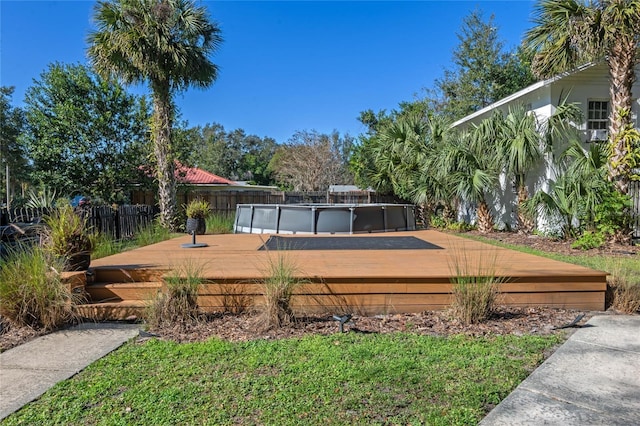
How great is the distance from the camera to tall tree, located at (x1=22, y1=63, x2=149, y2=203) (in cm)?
1429

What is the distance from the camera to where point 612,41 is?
8.64 metres

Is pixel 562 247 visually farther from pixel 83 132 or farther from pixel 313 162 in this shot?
pixel 313 162

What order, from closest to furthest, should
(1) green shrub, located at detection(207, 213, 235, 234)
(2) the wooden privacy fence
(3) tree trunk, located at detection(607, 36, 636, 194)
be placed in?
(2) the wooden privacy fence
(3) tree trunk, located at detection(607, 36, 636, 194)
(1) green shrub, located at detection(207, 213, 235, 234)

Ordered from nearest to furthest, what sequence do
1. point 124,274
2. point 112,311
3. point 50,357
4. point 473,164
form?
point 50,357 < point 112,311 < point 124,274 < point 473,164

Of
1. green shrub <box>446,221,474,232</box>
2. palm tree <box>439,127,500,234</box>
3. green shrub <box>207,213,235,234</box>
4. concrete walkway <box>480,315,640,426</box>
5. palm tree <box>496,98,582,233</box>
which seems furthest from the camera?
green shrub <box>446,221,474,232</box>

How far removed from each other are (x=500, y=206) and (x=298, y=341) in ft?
39.8

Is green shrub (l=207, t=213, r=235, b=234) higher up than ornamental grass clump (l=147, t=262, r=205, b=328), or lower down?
higher up

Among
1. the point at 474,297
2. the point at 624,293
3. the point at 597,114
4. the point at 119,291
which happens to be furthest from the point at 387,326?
the point at 597,114

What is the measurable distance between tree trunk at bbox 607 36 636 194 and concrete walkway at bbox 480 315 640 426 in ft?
22.1

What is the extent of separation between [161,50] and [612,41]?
10.7 m

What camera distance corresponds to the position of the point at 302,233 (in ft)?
31.4

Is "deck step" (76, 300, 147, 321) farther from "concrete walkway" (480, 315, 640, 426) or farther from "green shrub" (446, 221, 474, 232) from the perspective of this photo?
"green shrub" (446, 221, 474, 232)

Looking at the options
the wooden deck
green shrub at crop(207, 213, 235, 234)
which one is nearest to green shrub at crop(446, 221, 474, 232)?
green shrub at crop(207, 213, 235, 234)

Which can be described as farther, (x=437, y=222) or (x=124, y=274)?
(x=437, y=222)
